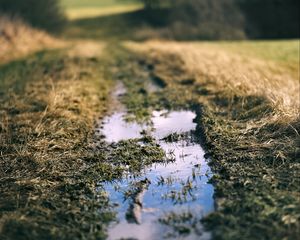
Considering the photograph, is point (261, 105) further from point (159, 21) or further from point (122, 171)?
point (159, 21)

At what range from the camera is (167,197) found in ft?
23.8

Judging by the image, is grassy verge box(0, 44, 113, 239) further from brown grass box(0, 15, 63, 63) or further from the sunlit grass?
the sunlit grass

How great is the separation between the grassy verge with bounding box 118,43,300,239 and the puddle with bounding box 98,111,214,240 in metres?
0.20

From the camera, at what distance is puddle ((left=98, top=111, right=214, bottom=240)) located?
6379mm

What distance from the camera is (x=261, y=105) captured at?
10711mm

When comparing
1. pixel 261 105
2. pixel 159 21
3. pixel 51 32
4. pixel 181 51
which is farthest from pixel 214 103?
pixel 159 21

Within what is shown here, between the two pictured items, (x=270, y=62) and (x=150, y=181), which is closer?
(x=150, y=181)

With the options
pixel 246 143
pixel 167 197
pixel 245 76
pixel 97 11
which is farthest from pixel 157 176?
pixel 97 11

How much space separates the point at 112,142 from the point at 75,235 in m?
3.71

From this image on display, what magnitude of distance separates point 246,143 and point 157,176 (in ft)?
5.69

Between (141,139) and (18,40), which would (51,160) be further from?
(18,40)

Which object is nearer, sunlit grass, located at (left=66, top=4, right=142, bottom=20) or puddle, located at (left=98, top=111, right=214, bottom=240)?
puddle, located at (left=98, top=111, right=214, bottom=240)

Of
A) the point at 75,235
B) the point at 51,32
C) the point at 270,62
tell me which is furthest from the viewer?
the point at 51,32

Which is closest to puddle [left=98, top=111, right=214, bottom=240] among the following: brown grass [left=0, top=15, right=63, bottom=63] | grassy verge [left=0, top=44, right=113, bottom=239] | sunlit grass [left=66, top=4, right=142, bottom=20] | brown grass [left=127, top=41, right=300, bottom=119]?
grassy verge [left=0, top=44, right=113, bottom=239]
